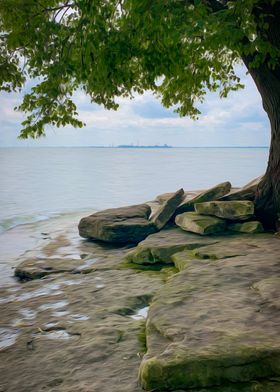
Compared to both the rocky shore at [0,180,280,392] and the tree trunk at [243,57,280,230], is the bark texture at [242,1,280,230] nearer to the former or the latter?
the tree trunk at [243,57,280,230]

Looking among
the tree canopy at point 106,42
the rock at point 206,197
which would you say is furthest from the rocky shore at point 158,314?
the tree canopy at point 106,42

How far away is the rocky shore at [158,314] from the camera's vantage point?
214 inches

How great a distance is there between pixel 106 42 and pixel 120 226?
6.36 m

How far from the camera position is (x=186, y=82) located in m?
15.3

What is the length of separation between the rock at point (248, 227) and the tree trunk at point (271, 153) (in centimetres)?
53

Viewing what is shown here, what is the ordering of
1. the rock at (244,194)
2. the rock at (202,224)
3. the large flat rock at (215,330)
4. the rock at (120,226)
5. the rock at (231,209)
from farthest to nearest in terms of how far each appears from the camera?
the rock at (120,226)
the rock at (244,194)
the rock at (231,209)
the rock at (202,224)
the large flat rock at (215,330)

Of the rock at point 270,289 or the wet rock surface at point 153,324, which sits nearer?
the wet rock surface at point 153,324

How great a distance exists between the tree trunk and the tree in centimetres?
3

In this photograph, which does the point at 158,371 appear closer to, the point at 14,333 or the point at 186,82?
the point at 14,333

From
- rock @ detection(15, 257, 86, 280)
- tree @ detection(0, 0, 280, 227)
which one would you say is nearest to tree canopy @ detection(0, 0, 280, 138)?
tree @ detection(0, 0, 280, 227)

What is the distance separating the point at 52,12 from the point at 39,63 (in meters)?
1.90

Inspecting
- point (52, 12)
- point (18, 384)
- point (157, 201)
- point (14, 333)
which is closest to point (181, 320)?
point (18, 384)

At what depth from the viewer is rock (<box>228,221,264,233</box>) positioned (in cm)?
1339

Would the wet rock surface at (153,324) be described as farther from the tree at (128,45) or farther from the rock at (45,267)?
the tree at (128,45)
